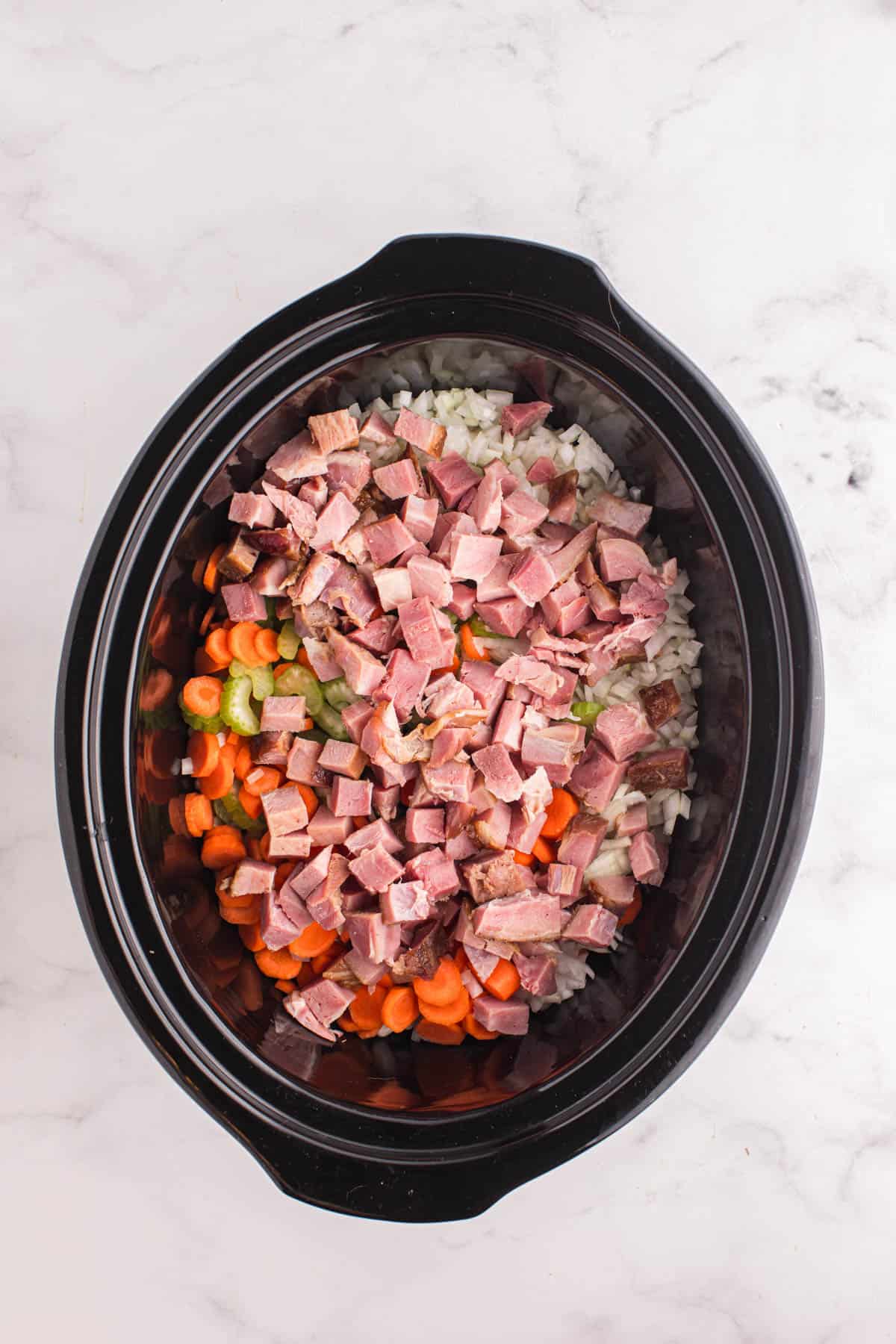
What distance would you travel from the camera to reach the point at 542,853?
176 cm

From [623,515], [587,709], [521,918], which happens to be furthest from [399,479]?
[521,918]

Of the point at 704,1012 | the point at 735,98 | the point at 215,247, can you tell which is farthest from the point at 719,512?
the point at 215,247

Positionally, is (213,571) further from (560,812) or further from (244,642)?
(560,812)

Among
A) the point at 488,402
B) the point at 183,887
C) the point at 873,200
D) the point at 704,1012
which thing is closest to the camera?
the point at 704,1012

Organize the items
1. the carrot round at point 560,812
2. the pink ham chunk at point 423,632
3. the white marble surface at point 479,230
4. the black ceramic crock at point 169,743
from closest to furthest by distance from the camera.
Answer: the black ceramic crock at point 169,743
the pink ham chunk at point 423,632
the carrot round at point 560,812
the white marble surface at point 479,230

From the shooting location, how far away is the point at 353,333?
1.59 m

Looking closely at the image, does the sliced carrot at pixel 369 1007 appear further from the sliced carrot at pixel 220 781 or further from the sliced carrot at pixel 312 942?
the sliced carrot at pixel 220 781

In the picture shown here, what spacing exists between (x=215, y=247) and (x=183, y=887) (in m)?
1.23

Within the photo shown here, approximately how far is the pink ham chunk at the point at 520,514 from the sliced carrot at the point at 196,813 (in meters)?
0.71

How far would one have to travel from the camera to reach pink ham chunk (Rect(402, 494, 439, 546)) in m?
1.71

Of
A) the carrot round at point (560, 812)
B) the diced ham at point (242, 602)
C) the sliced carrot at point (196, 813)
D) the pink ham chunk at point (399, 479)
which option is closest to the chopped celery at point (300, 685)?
the diced ham at point (242, 602)

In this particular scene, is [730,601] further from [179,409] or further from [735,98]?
[735,98]

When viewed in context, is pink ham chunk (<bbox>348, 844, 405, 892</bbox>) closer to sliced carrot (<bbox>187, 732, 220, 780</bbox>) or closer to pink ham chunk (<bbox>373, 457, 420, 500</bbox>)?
sliced carrot (<bbox>187, 732, 220, 780</bbox>)

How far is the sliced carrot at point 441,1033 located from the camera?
5.84 ft
